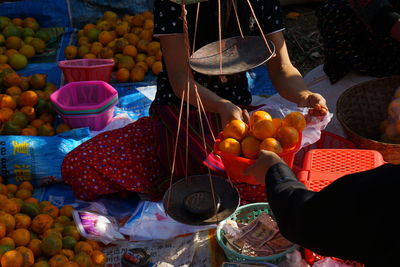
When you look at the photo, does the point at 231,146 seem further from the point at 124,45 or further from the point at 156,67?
the point at 124,45

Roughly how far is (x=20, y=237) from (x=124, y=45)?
7.17 feet

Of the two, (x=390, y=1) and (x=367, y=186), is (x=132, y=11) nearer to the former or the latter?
(x=390, y=1)

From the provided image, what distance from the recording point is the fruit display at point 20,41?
395 cm

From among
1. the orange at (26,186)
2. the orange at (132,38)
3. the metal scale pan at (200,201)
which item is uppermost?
the metal scale pan at (200,201)

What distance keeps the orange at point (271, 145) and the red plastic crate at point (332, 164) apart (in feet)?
2.06

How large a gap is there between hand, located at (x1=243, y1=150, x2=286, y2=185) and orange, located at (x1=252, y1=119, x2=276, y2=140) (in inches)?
7.0

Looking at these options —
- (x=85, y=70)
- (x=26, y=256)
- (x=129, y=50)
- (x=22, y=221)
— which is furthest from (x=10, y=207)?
(x=129, y=50)

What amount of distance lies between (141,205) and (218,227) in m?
0.55

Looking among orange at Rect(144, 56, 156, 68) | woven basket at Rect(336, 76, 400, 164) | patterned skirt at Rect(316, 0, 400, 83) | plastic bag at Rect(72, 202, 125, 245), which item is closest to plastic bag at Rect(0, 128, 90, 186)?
plastic bag at Rect(72, 202, 125, 245)

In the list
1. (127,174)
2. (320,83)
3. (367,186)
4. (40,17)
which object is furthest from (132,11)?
(367,186)

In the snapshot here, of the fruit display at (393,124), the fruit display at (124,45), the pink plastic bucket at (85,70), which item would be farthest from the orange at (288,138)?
the fruit display at (124,45)

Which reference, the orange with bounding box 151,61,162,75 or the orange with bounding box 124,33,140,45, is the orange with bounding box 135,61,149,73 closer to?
the orange with bounding box 151,61,162,75

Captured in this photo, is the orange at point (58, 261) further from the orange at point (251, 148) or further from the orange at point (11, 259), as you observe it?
the orange at point (251, 148)

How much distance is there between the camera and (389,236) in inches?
46.0
